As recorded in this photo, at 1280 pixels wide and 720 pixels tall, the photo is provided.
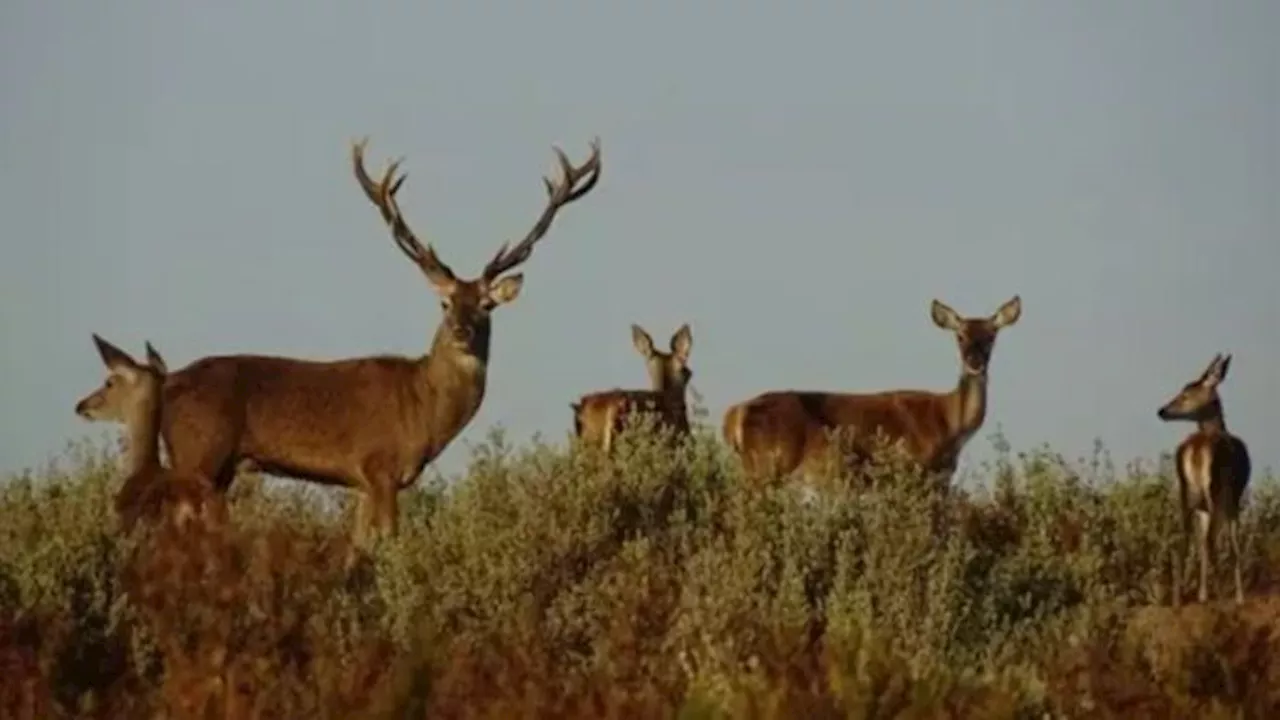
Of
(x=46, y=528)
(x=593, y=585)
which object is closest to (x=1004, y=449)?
(x=593, y=585)

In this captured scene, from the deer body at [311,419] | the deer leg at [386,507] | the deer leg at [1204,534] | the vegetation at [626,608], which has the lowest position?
the vegetation at [626,608]

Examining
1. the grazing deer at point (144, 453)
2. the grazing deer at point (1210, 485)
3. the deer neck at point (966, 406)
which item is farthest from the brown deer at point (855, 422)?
the grazing deer at point (144, 453)

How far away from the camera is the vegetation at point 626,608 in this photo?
1004cm

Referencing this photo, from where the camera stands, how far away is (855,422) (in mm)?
22062

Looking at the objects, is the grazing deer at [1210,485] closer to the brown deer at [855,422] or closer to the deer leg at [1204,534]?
the deer leg at [1204,534]

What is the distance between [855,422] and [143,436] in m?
6.91

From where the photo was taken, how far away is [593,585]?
13594 mm

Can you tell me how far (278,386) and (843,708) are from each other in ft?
29.4

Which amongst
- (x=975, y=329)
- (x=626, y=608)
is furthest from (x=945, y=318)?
(x=626, y=608)

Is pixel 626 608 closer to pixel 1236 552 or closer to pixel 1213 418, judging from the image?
pixel 1236 552

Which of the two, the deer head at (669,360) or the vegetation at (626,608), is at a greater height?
the deer head at (669,360)

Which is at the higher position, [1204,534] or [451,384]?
[451,384]

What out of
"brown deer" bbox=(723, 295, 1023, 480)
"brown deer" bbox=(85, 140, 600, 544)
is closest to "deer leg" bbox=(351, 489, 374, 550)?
"brown deer" bbox=(85, 140, 600, 544)

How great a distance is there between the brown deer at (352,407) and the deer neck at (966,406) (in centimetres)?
444
